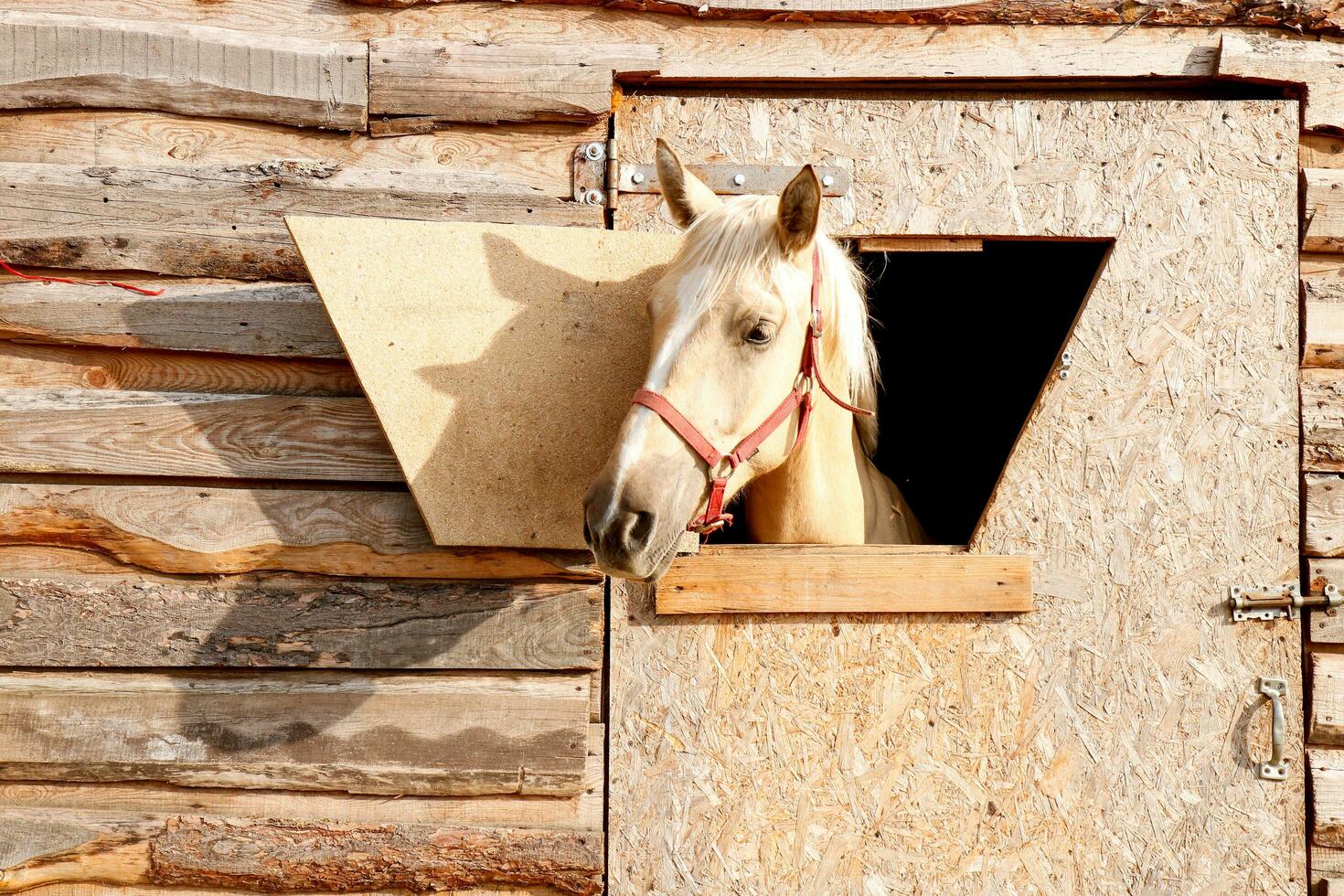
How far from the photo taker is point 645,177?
2592 mm

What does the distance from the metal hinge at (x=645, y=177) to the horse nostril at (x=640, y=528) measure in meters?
1.03

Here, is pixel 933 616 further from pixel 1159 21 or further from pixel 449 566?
pixel 1159 21

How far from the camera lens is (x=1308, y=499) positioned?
2605 millimetres

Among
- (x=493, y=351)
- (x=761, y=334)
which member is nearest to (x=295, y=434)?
(x=493, y=351)

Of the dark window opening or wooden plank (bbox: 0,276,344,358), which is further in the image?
the dark window opening

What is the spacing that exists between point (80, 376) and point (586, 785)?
1774 millimetres

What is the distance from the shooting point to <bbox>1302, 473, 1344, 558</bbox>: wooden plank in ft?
8.53

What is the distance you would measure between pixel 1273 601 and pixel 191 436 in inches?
117

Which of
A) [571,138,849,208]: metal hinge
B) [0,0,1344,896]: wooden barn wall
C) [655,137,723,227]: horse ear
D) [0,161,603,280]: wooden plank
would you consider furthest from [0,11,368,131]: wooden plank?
[655,137,723,227]: horse ear

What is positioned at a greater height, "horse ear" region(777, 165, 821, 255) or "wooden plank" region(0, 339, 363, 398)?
"horse ear" region(777, 165, 821, 255)

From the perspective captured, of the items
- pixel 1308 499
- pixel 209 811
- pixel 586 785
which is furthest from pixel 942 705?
pixel 209 811

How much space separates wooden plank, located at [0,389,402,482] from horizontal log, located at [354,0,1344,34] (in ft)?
3.85

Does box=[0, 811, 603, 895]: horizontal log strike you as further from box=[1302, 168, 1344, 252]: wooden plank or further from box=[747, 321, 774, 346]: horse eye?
box=[1302, 168, 1344, 252]: wooden plank

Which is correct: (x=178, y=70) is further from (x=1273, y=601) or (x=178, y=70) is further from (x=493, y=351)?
(x=1273, y=601)
